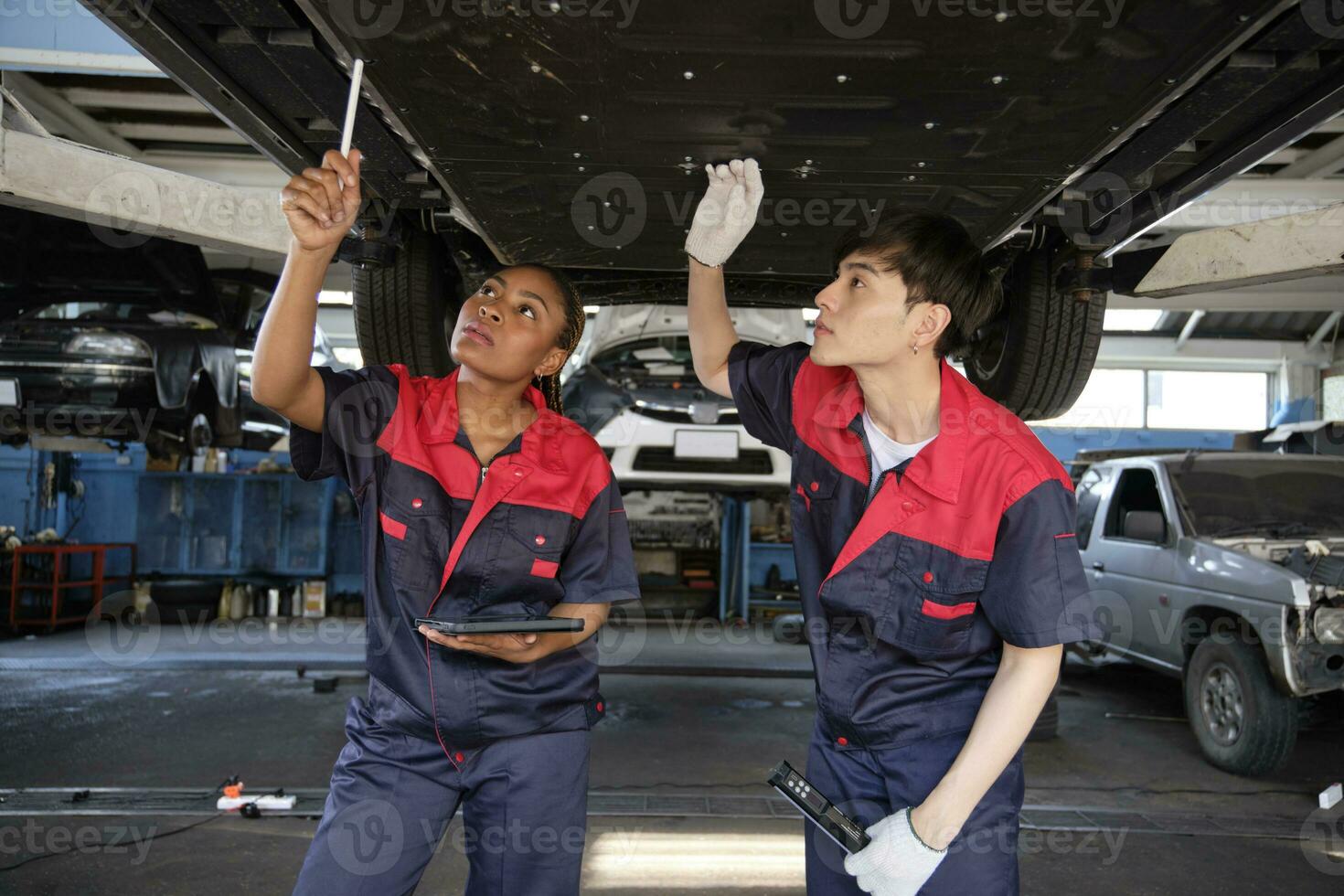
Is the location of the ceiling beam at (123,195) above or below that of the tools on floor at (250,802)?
above

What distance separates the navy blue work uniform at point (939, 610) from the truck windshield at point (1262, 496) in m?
3.75

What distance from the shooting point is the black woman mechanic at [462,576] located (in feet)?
4.38

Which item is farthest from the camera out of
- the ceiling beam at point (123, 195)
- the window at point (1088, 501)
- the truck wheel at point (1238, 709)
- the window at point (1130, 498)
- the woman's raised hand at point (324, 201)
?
the window at point (1088, 501)

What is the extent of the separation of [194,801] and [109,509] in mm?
7380

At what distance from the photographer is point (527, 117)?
167 centimetres

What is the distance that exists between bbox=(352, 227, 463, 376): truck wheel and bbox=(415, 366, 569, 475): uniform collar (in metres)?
1.25

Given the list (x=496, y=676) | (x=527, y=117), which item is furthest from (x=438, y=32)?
(x=496, y=676)

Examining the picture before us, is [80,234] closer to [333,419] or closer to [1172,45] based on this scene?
[333,419]

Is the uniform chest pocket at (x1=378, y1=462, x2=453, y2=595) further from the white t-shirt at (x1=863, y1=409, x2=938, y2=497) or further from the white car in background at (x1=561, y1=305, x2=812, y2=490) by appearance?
the white car in background at (x1=561, y1=305, x2=812, y2=490)

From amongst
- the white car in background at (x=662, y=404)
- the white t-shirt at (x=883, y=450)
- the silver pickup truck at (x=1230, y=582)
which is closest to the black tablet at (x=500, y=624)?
the white t-shirt at (x=883, y=450)

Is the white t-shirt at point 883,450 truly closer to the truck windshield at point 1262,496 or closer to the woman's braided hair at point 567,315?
the woman's braided hair at point 567,315

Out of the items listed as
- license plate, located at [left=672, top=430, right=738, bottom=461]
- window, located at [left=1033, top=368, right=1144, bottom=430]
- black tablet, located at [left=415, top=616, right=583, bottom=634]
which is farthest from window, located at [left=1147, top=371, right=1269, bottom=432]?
black tablet, located at [left=415, top=616, right=583, bottom=634]

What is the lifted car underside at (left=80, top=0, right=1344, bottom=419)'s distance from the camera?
1.38m

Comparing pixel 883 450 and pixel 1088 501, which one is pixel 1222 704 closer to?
pixel 1088 501
